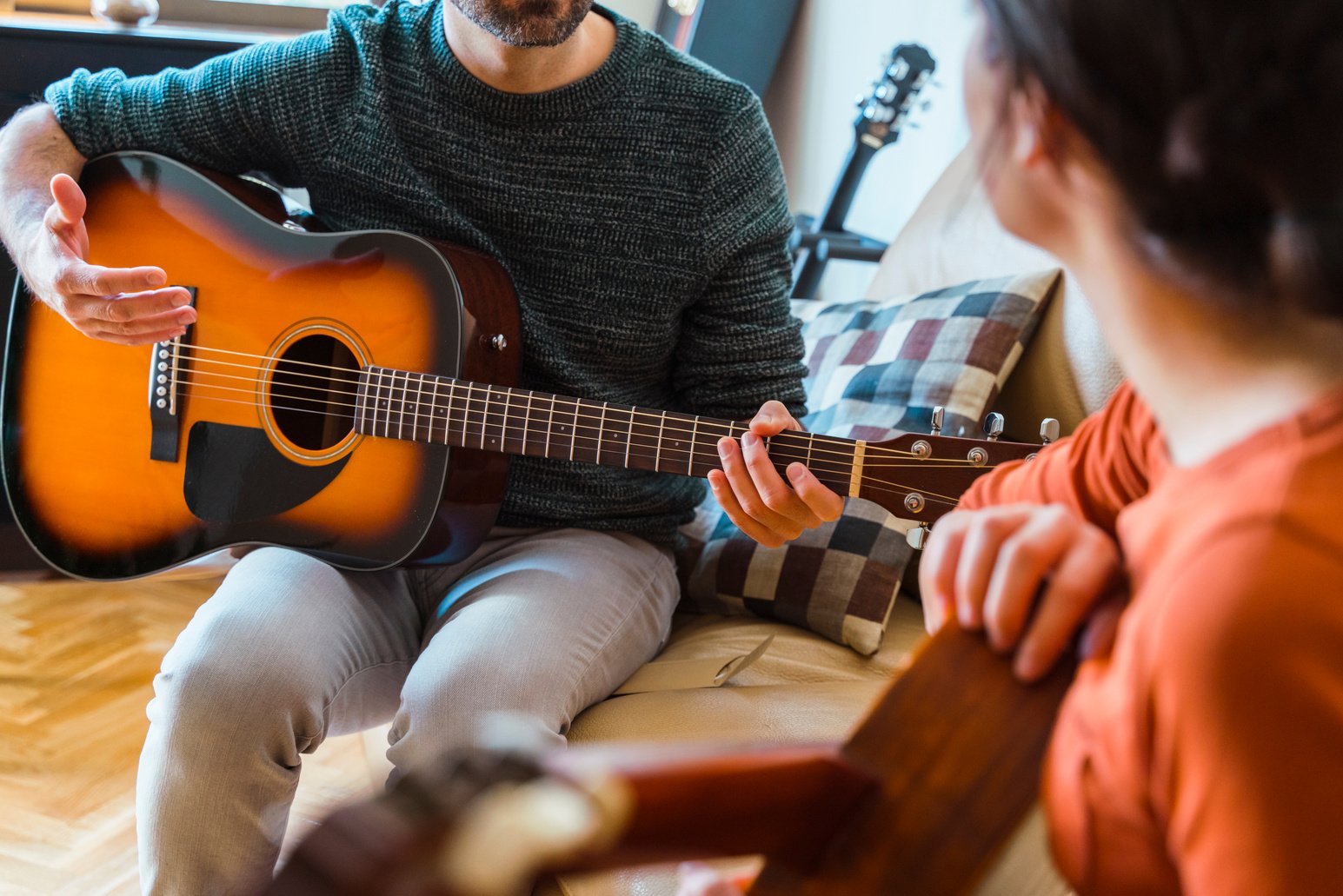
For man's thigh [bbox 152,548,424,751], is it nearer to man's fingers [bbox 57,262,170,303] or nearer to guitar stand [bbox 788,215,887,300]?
man's fingers [bbox 57,262,170,303]

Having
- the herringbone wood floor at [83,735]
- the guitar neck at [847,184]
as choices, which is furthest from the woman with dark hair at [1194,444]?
the guitar neck at [847,184]

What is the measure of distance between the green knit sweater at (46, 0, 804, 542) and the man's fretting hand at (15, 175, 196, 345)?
20 centimetres

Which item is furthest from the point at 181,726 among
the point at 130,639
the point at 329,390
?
the point at 130,639

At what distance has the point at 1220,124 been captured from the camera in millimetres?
398

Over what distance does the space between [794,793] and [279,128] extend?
123cm

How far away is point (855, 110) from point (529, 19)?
1.48m

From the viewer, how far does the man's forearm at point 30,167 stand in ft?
4.46

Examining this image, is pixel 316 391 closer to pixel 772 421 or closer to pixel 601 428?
pixel 601 428

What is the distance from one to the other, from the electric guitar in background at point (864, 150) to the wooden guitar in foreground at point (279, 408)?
3.35 feet

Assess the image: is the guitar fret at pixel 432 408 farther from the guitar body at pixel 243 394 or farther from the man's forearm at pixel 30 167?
the man's forearm at pixel 30 167

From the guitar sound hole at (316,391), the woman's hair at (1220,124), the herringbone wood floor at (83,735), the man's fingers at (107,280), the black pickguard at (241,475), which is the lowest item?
the herringbone wood floor at (83,735)

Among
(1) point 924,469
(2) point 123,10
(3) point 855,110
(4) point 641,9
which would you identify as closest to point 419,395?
(1) point 924,469

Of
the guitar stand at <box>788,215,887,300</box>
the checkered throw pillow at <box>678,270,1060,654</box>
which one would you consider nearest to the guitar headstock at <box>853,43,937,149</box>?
the guitar stand at <box>788,215,887,300</box>

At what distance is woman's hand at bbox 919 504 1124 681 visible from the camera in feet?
1.54
